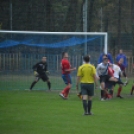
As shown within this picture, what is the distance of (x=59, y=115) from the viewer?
60.5 ft

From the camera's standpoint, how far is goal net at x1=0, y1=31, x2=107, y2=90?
2723cm

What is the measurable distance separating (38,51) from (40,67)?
128 centimetres

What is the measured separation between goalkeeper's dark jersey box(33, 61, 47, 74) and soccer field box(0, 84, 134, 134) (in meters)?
1.28

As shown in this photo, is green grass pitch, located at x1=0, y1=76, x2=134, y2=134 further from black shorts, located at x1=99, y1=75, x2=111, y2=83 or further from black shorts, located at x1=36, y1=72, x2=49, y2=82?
black shorts, located at x1=99, y1=75, x2=111, y2=83

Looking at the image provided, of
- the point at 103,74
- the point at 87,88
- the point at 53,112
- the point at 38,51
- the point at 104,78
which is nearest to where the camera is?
the point at 87,88

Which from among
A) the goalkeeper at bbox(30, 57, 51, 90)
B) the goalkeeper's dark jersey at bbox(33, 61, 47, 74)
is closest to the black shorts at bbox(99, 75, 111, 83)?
the goalkeeper at bbox(30, 57, 51, 90)

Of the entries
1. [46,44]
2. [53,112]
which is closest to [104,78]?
[53,112]

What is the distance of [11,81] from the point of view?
2742cm

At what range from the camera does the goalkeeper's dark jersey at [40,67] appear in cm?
2673

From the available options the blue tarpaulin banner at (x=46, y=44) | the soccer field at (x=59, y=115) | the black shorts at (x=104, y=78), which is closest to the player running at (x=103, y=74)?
the black shorts at (x=104, y=78)

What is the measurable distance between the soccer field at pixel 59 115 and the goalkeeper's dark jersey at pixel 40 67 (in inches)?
50.4

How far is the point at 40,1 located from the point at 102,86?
329 inches

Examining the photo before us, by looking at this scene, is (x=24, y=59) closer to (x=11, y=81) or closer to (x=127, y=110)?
(x=11, y=81)

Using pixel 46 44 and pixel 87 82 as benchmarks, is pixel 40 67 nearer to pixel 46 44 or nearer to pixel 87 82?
pixel 46 44
